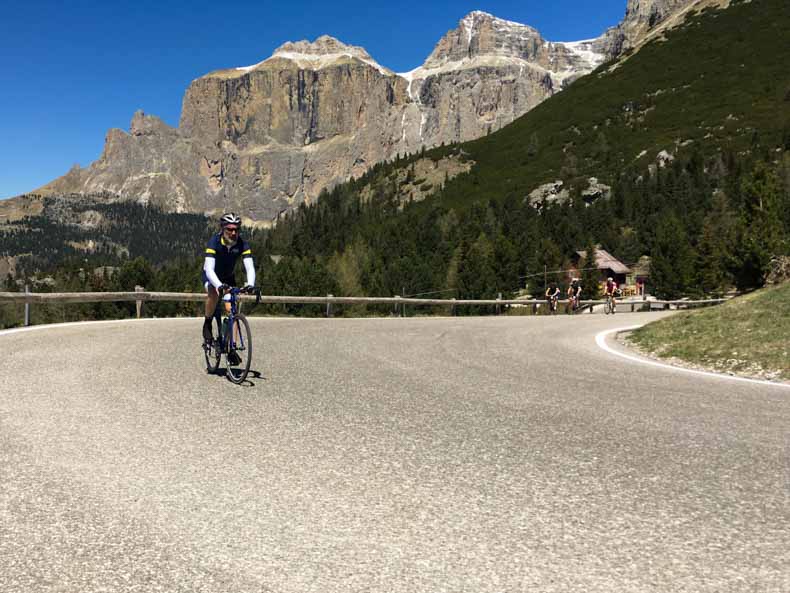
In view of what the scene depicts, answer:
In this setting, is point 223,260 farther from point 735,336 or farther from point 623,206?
point 623,206

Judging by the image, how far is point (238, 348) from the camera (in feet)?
26.3

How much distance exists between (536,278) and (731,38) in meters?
143

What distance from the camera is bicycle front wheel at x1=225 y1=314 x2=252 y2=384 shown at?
7871 millimetres

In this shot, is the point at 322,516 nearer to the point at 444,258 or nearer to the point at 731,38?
the point at 444,258

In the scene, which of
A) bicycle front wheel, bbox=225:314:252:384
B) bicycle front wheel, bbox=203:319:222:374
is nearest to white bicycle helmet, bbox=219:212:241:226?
bicycle front wheel, bbox=225:314:252:384

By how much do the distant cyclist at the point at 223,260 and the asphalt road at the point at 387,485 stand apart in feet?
3.71

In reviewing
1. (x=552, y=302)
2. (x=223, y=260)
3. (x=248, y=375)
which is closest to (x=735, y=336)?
(x=248, y=375)

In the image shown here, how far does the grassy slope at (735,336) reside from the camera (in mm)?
9961

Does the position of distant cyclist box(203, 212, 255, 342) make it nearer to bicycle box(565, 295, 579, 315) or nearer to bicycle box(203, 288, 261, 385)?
bicycle box(203, 288, 261, 385)

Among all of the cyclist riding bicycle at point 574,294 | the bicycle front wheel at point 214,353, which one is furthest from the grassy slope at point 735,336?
the cyclist riding bicycle at point 574,294

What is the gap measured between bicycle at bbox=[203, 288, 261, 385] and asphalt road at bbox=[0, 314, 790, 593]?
0.32m

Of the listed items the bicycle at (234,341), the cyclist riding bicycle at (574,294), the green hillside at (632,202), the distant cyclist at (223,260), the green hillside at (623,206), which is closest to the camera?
the bicycle at (234,341)

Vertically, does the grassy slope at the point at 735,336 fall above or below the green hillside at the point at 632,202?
below

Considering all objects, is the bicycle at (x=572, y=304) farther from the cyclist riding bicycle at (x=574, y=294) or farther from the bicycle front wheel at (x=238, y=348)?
the bicycle front wheel at (x=238, y=348)
